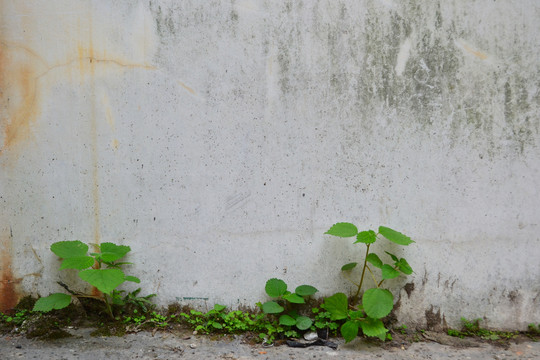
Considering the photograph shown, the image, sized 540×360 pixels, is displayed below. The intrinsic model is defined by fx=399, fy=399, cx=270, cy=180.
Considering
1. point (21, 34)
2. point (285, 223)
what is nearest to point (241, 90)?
point (285, 223)

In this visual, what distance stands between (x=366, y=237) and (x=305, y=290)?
1.75ft

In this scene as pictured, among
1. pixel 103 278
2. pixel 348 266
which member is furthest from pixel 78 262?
pixel 348 266

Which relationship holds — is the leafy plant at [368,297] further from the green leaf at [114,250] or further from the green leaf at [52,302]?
the green leaf at [52,302]

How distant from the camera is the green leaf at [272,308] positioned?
2.49m

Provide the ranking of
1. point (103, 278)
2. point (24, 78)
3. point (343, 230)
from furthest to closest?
point (24, 78)
point (343, 230)
point (103, 278)

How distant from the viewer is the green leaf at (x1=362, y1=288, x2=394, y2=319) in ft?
7.73

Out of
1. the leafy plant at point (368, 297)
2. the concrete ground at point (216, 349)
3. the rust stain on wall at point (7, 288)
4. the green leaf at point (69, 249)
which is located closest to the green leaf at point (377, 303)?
the leafy plant at point (368, 297)

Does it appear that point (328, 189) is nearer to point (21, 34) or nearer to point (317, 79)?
point (317, 79)

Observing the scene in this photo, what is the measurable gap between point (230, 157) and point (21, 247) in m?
1.51

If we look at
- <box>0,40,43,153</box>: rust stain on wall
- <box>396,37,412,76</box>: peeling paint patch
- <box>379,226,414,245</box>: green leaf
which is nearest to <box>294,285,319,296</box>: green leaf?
<box>379,226,414,245</box>: green leaf

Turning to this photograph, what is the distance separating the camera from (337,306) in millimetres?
2543

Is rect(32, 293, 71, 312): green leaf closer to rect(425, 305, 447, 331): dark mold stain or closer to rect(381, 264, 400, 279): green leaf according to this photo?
rect(381, 264, 400, 279): green leaf

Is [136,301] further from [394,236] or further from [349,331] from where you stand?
[394,236]

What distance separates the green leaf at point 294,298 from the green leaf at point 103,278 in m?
1.01
